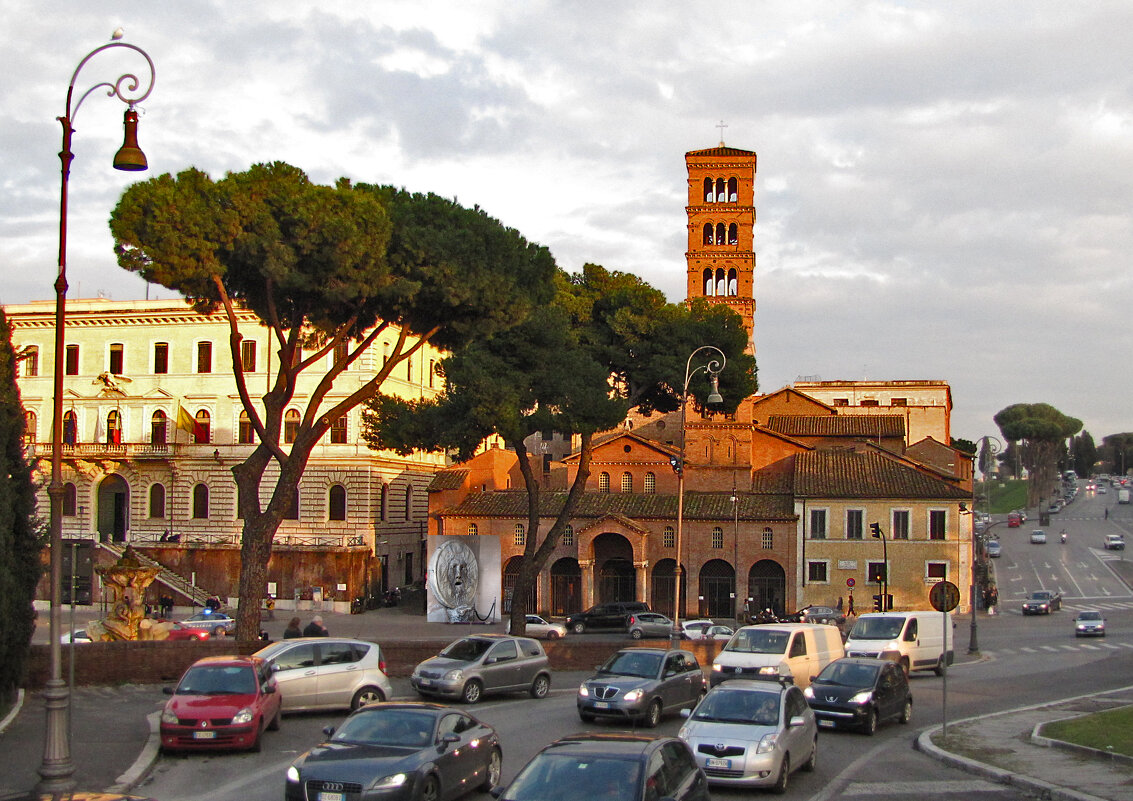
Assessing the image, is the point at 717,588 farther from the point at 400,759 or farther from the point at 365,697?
the point at 400,759

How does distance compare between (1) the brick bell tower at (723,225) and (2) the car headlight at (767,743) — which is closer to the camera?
(2) the car headlight at (767,743)

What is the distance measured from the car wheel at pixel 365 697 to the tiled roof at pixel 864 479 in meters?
39.2

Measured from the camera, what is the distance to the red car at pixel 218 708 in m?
17.2

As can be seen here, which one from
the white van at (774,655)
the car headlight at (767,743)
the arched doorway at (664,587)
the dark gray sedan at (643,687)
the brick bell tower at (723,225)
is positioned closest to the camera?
the car headlight at (767,743)

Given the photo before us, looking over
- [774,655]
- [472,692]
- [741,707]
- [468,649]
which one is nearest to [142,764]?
[472,692]

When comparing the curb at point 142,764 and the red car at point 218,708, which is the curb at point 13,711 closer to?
the curb at point 142,764

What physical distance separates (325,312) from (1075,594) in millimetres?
64705

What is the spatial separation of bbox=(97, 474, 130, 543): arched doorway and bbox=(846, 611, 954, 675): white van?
140ft

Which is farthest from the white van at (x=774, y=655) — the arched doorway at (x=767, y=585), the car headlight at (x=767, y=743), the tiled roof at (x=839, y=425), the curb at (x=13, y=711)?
the tiled roof at (x=839, y=425)

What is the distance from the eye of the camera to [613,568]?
6003 cm

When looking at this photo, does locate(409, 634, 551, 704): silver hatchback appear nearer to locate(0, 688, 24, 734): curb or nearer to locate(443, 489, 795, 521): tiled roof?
locate(0, 688, 24, 734): curb

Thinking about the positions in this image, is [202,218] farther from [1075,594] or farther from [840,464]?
[1075,594]

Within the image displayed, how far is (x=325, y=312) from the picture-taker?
28.2m

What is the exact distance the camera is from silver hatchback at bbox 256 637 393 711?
21.0 metres
